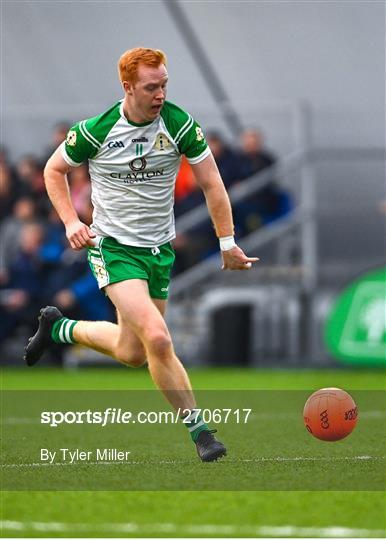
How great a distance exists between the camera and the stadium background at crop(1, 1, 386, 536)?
17203 mm

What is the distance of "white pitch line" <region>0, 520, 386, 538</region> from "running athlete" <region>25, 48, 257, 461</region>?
79.9 inches

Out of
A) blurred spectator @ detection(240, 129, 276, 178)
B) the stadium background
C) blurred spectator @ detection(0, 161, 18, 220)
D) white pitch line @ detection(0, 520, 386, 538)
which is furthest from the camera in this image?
blurred spectator @ detection(0, 161, 18, 220)

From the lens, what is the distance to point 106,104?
60.5 ft

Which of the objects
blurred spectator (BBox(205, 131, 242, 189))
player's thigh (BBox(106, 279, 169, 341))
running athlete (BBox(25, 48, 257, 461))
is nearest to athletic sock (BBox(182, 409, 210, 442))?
running athlete (BBox(25, 48, 257, 461))

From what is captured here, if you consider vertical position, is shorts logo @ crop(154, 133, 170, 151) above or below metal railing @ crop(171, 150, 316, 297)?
above

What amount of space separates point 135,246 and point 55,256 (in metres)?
9.21

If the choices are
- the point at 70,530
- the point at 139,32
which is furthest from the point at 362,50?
the point at 70,530

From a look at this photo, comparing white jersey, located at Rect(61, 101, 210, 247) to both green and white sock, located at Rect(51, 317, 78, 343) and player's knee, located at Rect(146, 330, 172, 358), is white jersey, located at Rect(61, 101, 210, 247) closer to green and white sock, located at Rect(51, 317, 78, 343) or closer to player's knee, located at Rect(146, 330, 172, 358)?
player's knee, located at Rect(146, 330, 172, 358)

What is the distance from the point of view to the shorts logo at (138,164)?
8148 millimetres

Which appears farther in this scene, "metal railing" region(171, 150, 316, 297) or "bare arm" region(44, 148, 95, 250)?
"metal railing" region(171, 150, 316, 297)

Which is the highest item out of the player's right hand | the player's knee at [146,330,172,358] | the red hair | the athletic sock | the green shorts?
the red hair

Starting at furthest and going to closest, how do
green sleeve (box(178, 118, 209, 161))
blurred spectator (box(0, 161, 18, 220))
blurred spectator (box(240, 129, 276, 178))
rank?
blurred spectator (box(0, 161, 18, 220)) < blurred spectator (box(240, 129, 276, 178)) < green sleeve (box(178, 118, 209, 161))

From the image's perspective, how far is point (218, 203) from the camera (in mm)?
8195

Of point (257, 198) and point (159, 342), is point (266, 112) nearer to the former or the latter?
point (257, 198)
